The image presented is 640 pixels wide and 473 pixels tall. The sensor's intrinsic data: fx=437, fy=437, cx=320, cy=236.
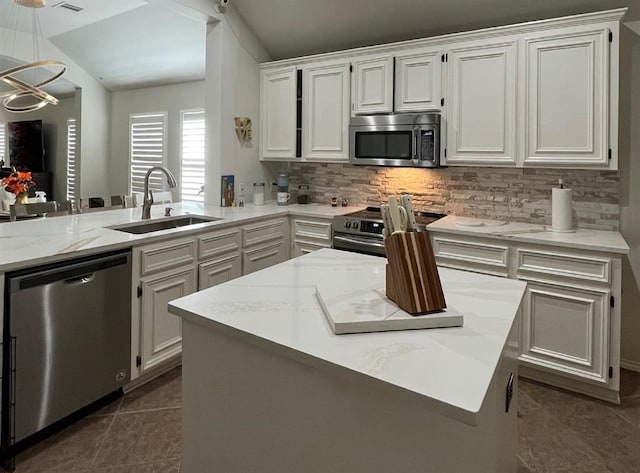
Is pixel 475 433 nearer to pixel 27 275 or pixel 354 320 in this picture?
pixel 354 320

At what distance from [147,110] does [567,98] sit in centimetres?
553

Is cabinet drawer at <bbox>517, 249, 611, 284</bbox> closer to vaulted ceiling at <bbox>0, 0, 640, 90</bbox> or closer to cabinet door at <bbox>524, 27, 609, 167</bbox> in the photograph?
cabinet door at <bbox>524, 27, 609, 167</bbox>

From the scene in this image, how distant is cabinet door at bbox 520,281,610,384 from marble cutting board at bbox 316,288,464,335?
1806mm

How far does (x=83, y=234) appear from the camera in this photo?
2594 millimetres

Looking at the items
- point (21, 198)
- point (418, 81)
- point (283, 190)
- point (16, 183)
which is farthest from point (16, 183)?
point (418, 81)

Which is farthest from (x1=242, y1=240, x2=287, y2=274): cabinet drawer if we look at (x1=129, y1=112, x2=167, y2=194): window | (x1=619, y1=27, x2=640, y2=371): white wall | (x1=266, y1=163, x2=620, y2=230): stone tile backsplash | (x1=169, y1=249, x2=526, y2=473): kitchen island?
(x1=129, y1=112, x2=167, y2=194): window

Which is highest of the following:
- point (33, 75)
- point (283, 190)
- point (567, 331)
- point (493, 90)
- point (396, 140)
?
point (33, 75)

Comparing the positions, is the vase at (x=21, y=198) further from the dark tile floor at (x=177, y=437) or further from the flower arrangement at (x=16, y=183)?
the dark tile floor at (x=177, y=437)

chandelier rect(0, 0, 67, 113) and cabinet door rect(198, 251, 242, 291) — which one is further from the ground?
chandelier rect(0, 0, 67, 113)

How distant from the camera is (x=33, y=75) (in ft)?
22.2

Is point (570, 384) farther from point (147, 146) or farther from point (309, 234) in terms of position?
point (147, 146)

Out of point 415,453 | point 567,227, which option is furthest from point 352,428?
point 567,227

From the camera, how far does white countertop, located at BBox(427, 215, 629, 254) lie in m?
2.58

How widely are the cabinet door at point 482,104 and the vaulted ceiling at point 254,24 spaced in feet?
1.33
